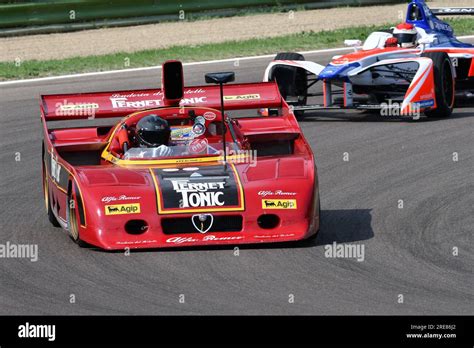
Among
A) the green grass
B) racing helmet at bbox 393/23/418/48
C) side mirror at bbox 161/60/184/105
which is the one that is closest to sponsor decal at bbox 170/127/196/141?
side mirror at bbox 161/60/184/105

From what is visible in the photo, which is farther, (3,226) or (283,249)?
(3,226)

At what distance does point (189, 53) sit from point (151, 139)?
41.7ft

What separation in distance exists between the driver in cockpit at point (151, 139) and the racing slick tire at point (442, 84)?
6.23 meters

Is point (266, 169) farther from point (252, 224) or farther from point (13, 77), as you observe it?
point (13, 77)

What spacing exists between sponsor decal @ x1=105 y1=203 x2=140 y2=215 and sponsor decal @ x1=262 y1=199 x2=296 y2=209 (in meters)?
0.99

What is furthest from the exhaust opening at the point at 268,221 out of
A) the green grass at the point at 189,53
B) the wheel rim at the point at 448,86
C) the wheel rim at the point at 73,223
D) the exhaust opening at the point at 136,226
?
the green grass at the point at 189,53

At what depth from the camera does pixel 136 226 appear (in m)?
9.48

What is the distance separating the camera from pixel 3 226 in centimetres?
1079

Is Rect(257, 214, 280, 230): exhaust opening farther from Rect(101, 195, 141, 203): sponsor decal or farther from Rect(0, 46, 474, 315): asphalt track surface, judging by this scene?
Rect(101, 195, 141, 203): sponsor decal

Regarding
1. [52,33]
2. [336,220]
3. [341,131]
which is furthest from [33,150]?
[52,33]

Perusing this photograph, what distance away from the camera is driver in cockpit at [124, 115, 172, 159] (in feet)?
34.8

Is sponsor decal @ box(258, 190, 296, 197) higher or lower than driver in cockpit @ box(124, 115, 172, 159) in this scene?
lower

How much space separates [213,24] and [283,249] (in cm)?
1779

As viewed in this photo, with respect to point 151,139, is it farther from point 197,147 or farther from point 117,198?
Result: point 117,198
